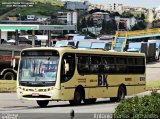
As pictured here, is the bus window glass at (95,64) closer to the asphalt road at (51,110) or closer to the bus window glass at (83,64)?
the bus window glass at (83,64)

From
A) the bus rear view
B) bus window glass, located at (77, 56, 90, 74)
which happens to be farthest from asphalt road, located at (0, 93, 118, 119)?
bus window glass, located at (77, 56, 90, 74)

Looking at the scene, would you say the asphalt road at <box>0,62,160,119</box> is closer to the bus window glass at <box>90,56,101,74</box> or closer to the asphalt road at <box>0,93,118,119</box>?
the asphalt road at <box>0,93,118,119</box>

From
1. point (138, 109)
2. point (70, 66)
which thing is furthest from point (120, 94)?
point (138, 109)

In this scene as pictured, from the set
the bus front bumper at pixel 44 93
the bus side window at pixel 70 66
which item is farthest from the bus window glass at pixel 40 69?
the bus front bumper at pixel 44 93

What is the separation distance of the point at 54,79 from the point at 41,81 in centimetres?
55

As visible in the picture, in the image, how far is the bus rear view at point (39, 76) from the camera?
23.7 metres

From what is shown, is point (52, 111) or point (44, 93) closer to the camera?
point (52, 111)

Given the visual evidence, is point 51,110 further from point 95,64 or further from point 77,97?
point 95,64

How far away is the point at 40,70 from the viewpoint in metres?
23.9

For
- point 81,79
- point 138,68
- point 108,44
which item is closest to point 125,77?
point 138,68

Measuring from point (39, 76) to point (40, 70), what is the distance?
259mm

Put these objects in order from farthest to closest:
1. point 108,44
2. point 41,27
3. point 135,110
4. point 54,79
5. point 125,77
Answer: point 108,44 < point 41,27 < point 125,77 < point 54,79 < point 135,110

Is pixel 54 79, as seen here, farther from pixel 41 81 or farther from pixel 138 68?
pixel 138 68

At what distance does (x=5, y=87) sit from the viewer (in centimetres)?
3547
